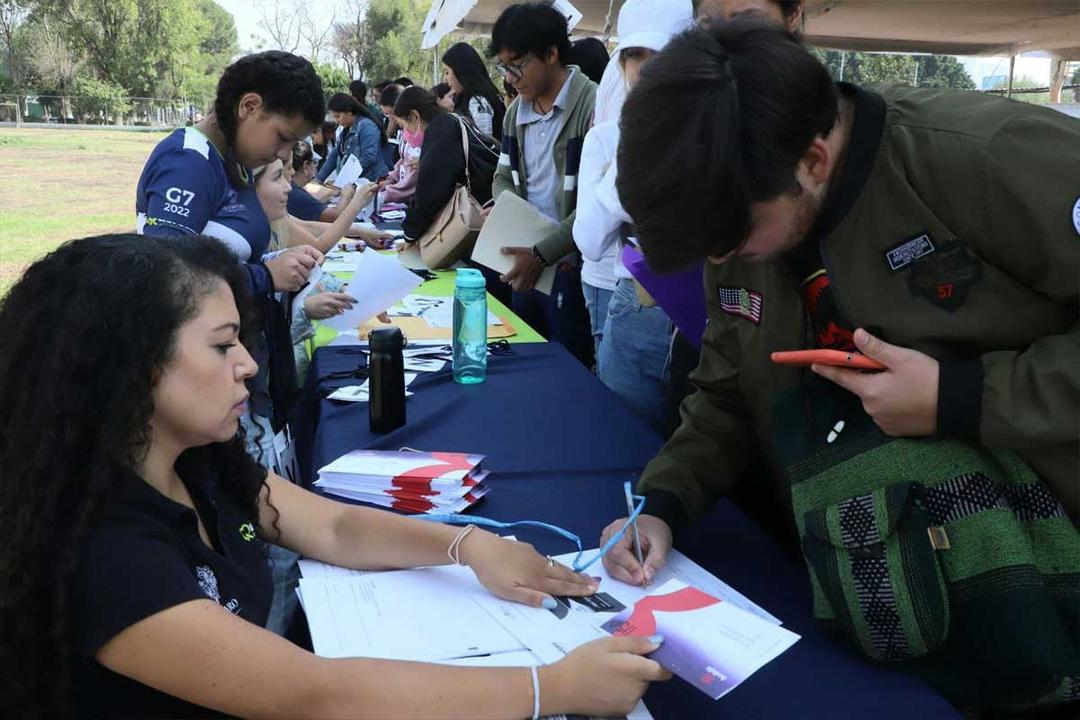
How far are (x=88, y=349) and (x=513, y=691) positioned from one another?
26.7 inches

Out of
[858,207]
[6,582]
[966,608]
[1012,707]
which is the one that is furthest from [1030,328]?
[6,582]

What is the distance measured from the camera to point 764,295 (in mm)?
1230

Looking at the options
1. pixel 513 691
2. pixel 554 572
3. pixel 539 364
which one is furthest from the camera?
pixel 539 364

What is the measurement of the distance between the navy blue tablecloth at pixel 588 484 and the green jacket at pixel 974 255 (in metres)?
0.34

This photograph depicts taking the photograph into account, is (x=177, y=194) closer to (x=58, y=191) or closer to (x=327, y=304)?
(x=327, y=304)

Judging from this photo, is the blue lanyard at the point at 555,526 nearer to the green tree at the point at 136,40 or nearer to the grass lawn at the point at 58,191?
the grass lawn at the point at 58,191

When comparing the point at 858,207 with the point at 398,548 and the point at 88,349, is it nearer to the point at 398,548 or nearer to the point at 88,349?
the point at 398,548

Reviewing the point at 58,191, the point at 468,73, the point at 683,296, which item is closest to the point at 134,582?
the point at 683,296

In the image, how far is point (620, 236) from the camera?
2.33m

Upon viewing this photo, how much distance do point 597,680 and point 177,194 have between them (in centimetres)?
174

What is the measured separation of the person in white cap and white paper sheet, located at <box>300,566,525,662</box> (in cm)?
118

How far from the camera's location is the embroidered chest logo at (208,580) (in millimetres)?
1099

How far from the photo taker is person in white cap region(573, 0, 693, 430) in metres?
2.24

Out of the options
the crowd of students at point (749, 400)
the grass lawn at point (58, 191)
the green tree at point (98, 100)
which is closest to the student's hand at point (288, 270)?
A: the grass lawn at point (58, 191)
